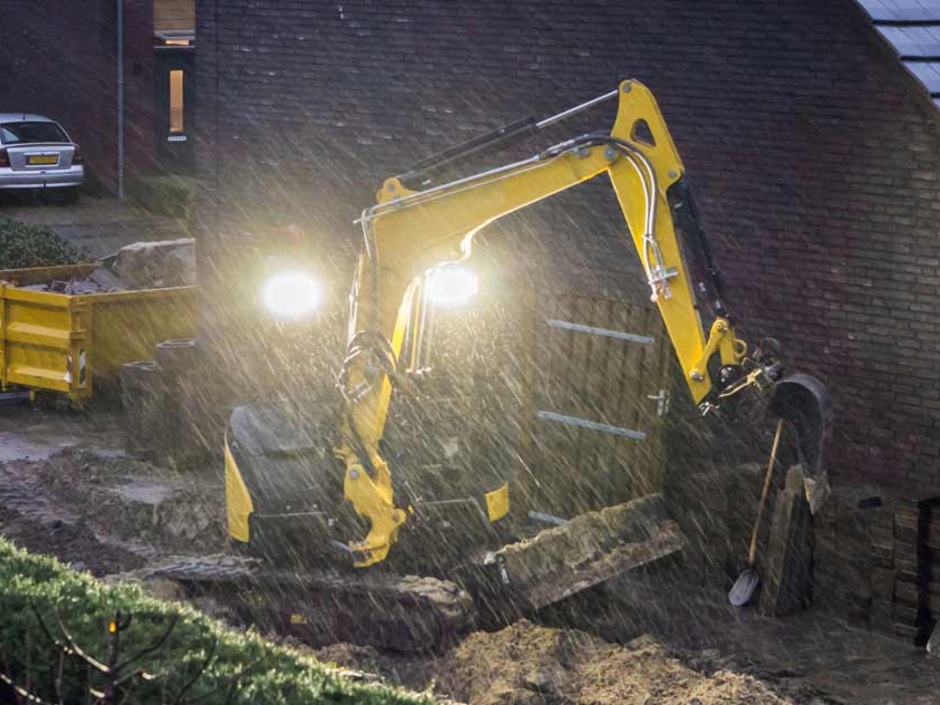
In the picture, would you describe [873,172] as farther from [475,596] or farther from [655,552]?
[475,596]

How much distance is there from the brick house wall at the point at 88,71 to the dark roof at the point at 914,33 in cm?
2055

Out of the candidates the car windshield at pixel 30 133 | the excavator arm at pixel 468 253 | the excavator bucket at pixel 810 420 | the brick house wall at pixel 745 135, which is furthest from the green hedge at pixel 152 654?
the car windshield at pixel 30 133

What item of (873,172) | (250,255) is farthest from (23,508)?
(873,172)

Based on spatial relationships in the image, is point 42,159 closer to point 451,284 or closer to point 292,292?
point 292,292

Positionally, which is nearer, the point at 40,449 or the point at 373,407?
the point at 373,407

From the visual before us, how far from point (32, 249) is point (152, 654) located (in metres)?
16.1

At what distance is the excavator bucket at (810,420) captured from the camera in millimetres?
11055

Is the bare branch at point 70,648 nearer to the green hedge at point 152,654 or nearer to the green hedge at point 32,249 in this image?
the green hedge at point 152,654

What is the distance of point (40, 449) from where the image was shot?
1670 centimetres

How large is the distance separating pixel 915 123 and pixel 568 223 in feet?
10.8

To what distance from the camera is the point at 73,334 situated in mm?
17109

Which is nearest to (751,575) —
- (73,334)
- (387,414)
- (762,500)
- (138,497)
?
(762,500)

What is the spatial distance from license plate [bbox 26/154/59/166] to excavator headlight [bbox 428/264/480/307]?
19.0 meters

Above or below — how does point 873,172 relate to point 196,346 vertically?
above
